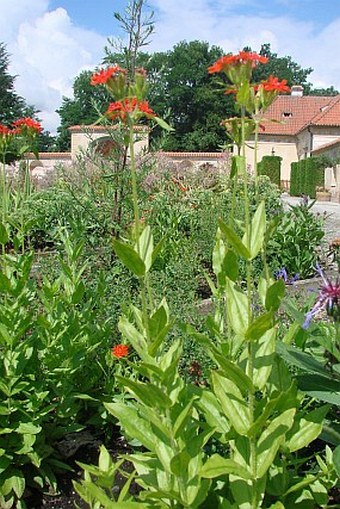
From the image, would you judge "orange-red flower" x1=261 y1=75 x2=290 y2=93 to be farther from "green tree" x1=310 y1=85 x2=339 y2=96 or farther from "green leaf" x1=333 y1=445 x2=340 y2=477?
"green tree" x1=310 y1=85 x2=339 y2=96

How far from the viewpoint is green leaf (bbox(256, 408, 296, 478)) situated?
4.93 feet

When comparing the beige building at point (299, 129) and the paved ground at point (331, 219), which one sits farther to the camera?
the beige building at point (299, 129)

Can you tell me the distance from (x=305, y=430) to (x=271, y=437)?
9.0 inches

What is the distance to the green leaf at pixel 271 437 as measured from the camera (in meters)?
1.50

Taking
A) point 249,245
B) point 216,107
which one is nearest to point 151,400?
point 249,245

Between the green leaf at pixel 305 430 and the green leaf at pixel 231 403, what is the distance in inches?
10.0

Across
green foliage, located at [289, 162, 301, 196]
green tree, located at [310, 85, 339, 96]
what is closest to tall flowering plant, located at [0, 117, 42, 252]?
green foliage, located at [289, 162, 301, 196]

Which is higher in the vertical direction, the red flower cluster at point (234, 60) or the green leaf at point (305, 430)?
the red flower cluster at point (234, 60)

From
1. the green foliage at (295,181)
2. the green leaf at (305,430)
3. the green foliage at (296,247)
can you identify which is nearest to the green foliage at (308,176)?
the green foliage at (295,181)

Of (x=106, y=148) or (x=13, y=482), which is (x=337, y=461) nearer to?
(x=13, y=482)

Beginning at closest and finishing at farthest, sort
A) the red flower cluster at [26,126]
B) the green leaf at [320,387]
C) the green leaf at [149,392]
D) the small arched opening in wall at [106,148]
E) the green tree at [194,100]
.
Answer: the green leaf at [149,392] → the green leaf at [320,387] → the red flower cluster at [26,126] → the small arched opening in wall at [106,148] → the green tree at [194,100]

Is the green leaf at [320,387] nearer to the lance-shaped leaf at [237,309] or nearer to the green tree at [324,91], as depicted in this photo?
the lance-shaped leaf at [237,309]

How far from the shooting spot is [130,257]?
148 cm

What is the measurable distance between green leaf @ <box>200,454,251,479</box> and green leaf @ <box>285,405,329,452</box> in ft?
0.87
